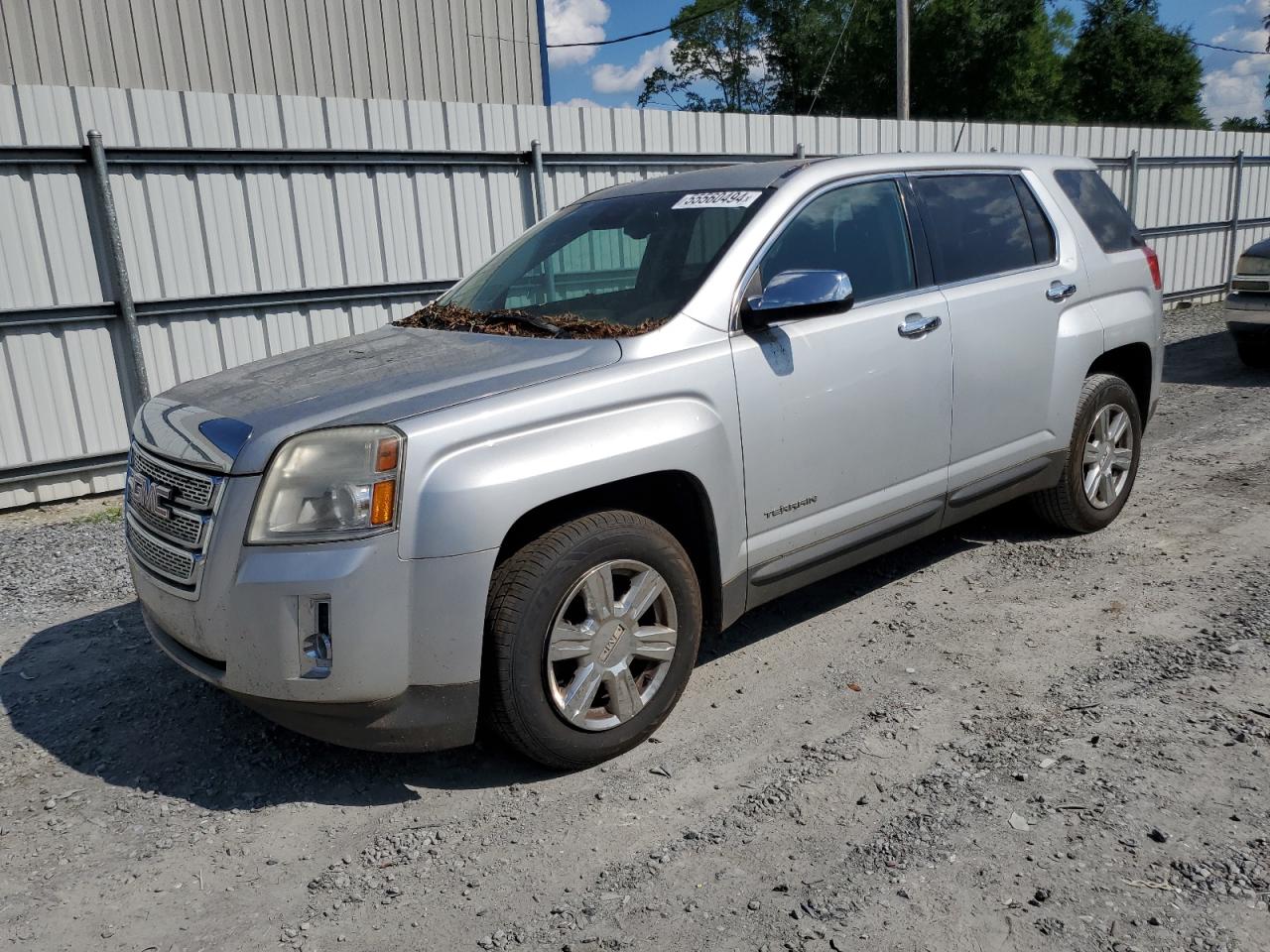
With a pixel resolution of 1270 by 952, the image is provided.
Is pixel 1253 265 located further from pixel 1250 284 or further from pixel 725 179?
pixel 725 179

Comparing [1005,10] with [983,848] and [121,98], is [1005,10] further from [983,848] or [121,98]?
[983,848]

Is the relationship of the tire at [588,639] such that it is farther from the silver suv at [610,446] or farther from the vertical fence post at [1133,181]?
the vertical fence post at [1133,181]

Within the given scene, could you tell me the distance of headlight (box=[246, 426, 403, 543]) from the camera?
2.75 metres

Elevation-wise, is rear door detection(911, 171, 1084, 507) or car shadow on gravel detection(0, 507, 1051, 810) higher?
rear door detection(911, 171, 1084, 507)

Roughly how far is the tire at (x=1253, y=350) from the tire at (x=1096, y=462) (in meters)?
5.71

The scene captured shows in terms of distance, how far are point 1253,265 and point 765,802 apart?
350 inches

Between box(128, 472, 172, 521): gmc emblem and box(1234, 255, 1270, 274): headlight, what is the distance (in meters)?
9.66

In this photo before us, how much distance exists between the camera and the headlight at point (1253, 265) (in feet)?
30.5

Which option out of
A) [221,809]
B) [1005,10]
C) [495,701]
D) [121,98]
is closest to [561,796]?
[495,701]

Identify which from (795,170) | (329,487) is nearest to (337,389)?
(329,487)

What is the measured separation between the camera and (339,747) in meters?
3.48

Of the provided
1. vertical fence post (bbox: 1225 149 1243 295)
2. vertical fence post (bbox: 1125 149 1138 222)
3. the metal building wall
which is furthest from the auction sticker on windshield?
vertical fence post (bbox: 1225 149 1243 295)

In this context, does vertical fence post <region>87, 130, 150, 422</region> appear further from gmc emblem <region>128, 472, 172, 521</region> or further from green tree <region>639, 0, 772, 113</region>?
green tree <region>639, 0, 772, 113</region>

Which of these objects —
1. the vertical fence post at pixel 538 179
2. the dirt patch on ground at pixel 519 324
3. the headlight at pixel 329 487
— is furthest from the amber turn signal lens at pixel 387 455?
the vertical fence post at pixel 538 179
